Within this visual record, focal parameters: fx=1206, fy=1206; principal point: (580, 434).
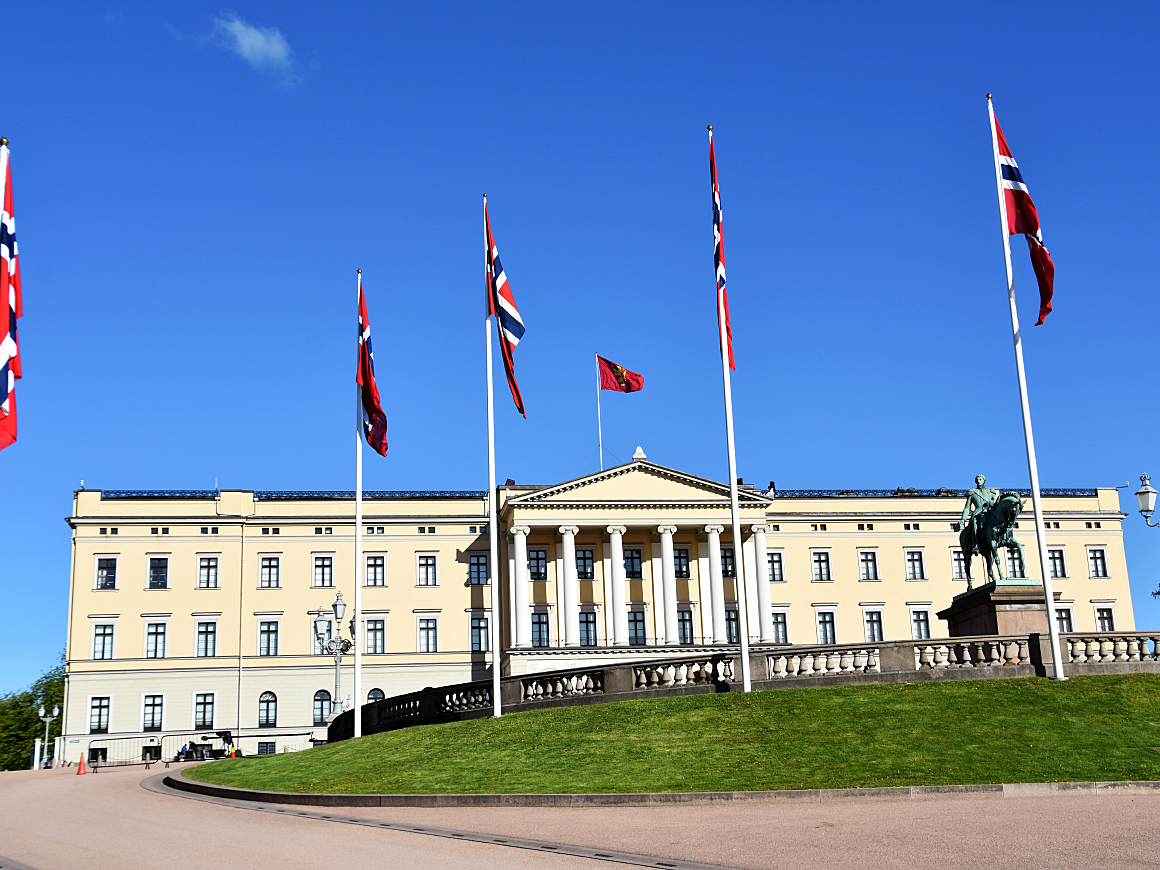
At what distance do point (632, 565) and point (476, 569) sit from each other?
32.1 feet

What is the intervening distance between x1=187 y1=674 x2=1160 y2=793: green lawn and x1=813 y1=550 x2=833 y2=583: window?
48515 millimetres

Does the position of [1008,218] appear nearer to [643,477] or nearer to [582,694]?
[582,694]

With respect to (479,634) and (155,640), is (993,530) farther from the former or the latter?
(155,640)

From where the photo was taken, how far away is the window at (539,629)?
73812 mm

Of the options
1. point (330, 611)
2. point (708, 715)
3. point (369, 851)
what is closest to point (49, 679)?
point (330, 611)

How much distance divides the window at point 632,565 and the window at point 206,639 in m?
25.3

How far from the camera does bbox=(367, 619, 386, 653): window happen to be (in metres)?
73.8

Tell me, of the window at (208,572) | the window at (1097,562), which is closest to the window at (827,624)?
the window at (1097,562)

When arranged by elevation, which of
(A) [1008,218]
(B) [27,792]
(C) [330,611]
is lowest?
(B) [27,792]

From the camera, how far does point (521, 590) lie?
232 ft

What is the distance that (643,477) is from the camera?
7375cm

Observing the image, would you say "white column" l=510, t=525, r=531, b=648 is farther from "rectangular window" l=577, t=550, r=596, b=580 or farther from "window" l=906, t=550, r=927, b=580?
"window" l=906, t=550, r=927, b=580

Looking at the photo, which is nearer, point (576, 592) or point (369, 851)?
point (369, 851)

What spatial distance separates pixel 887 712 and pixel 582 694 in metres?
9.06
